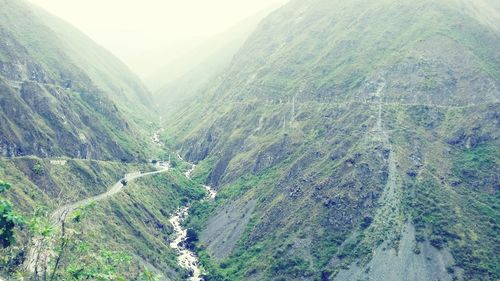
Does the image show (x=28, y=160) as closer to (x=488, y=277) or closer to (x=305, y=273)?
(x=305, y=273)

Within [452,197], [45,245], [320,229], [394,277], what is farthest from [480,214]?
[45,245]

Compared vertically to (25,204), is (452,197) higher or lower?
lower

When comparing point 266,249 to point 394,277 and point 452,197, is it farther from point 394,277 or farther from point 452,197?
point 452,197

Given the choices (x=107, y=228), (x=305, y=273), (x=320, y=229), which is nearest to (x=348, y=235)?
(x=320, y=229)

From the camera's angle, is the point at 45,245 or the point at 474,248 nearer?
the point at 45,245

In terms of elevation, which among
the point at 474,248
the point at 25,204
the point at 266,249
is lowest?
the point at 266,249

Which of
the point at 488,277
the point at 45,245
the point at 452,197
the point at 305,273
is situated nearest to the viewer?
the point at 45,245

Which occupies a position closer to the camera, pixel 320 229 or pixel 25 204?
pixel 25 204

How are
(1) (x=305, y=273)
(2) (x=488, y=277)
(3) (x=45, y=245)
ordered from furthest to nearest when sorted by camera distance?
(1) (x=305, y=273) → (2) (x=488, y=277) → (3) (x=45, y=245)

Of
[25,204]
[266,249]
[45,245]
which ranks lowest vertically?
[266,249]
